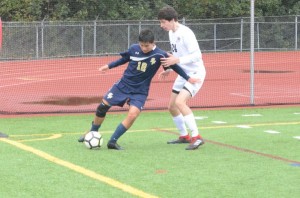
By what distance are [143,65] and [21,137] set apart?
249cm

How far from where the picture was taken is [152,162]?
30.3 ft

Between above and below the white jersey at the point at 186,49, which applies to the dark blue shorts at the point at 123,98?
below

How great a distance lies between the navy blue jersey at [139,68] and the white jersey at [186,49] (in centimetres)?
23

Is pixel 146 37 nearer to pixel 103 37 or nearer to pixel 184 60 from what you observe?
pixel 184 60

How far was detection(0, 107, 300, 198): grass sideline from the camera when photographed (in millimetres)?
7621

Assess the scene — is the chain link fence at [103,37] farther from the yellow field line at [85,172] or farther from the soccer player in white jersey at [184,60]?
the yellow field line at [85,172]

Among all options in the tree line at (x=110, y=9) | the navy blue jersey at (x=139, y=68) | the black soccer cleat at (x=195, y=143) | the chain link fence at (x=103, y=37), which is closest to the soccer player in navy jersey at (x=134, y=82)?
the navy blue jersey at (x=139, y=68)

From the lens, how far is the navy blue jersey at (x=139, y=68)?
10211 millimetres

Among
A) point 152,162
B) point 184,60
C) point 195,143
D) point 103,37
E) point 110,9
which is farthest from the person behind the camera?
point 110,9

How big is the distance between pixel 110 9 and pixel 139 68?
22442 mm

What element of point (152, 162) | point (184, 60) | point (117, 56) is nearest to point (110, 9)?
point (117, 56)

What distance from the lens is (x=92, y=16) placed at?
31.8 m

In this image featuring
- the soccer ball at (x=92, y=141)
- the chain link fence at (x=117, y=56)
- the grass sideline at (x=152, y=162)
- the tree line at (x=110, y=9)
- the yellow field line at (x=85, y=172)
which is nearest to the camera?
the yellow field line at (x=85, y=172)

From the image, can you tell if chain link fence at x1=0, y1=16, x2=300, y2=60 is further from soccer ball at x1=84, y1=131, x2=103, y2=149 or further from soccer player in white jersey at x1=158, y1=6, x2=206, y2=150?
soccer ball at x1=84, y1=131, x2=103, y2=149
